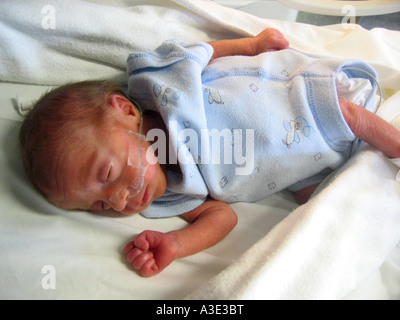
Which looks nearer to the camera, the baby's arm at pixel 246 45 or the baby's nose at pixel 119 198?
the baby's nose at pixel 119 198

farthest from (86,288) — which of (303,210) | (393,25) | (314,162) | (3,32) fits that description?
(393,25)

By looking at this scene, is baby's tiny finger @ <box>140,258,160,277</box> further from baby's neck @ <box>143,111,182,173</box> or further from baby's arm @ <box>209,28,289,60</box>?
baby's arm @ <box>209,28,289,60</box>

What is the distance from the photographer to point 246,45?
40.8 inches

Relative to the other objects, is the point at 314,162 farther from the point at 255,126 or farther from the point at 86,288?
the point at 86,288

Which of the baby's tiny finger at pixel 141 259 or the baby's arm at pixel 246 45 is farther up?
the baby's arm at pixel 246 45

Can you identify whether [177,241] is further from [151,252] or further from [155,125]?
[155,125]

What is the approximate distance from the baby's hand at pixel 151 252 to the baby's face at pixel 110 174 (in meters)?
0.09

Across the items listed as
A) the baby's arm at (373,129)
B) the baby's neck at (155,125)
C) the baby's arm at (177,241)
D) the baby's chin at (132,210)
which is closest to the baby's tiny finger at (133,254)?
the baby's arm at (177,241)

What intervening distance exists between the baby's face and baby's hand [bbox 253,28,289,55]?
0.49 meters

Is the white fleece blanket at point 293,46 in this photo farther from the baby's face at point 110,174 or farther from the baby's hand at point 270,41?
the baby's face at point 110,174

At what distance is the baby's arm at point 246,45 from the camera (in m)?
1.03

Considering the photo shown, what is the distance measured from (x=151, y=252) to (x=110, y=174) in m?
0.20

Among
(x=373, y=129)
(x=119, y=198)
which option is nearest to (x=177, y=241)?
(x=119, y=198)

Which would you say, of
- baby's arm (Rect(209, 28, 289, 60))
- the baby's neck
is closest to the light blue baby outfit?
the baby's neck
